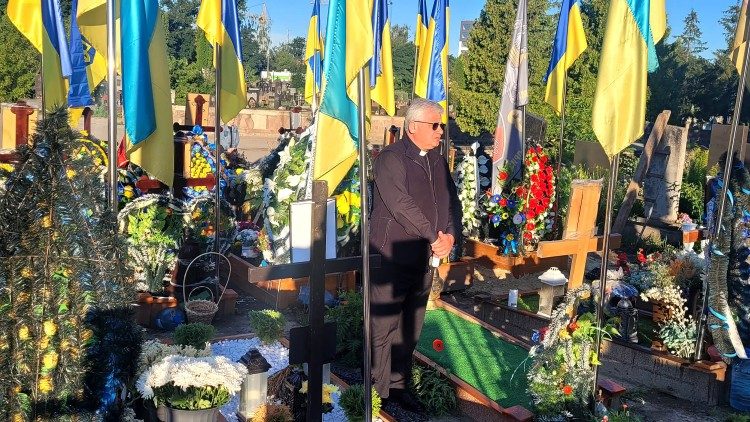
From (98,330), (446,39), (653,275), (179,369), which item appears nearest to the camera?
(98,330)

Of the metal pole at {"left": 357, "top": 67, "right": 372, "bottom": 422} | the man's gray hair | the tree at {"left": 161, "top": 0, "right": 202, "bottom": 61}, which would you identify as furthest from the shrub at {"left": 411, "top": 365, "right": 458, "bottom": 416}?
the tree at {"left": 161, "top": 0, "right": 202, "bottom": 61}

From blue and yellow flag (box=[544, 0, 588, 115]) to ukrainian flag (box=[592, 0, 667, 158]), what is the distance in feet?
18.5

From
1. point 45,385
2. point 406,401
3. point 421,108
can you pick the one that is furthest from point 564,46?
point 45,385

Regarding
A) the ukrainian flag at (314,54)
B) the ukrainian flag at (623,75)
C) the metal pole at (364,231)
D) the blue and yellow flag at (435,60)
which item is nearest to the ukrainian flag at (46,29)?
the blue and yellow flag at (435,60)

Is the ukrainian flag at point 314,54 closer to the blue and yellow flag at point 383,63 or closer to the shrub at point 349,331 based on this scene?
the blue and yellow flag at point 383,63

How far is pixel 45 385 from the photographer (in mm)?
3043

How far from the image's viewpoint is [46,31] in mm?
8570

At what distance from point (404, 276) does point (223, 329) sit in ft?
8.98

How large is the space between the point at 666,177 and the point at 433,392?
8242 mm

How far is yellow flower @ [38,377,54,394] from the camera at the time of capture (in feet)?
9.96

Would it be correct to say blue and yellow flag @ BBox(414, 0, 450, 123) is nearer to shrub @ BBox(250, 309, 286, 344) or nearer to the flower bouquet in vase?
shrub @ BBox(250, 309, 286, 344)

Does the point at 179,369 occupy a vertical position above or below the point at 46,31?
below

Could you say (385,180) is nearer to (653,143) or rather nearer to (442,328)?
(442,328)

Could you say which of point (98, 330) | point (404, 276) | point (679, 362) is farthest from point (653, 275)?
point (98, 330)
